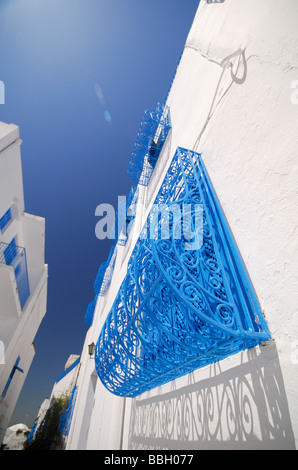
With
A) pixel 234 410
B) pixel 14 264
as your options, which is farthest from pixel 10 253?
pixel 234 410

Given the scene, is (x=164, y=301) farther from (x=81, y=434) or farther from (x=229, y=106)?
(x=81, y=434)

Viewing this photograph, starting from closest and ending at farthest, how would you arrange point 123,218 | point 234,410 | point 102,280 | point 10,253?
point 234,410 < point 10,253 < point 123,218 < point 102,280

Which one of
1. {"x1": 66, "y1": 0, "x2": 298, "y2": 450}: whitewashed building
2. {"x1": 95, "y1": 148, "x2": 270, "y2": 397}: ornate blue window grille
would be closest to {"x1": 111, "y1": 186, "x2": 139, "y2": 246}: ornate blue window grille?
{"x1": 66, "y1": 0, "x2": 298, "y2": 450}: whitewashed building

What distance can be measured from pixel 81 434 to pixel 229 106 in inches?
349

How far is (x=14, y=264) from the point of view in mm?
8680

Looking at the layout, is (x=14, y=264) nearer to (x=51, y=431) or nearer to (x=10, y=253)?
(x=10, y=253)

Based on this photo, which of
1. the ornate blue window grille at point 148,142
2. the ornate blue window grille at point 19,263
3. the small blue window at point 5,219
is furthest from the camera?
the ornate blue window grille at point 19,263

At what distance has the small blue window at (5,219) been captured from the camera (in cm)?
791

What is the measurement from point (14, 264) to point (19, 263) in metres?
0.49

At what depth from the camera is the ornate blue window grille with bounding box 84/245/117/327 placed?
10.8m

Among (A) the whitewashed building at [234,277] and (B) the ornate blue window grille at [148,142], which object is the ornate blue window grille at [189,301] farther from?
(B) the ornate blue window grille at [148,142]

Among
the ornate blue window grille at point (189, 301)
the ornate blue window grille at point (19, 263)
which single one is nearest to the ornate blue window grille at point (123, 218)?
the ornate blue window grille at point (19, 263)

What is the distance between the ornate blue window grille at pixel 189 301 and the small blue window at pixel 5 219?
7703mm
